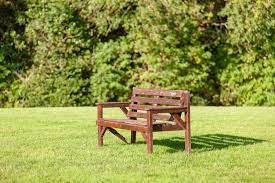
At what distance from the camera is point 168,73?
21344 mm

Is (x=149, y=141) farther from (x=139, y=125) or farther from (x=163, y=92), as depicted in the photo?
(x=163, y=92)

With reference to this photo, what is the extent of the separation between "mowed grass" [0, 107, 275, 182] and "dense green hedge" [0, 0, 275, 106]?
23.7 ft

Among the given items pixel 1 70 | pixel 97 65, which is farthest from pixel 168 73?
pixel 1 70

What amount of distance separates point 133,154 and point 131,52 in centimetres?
1342

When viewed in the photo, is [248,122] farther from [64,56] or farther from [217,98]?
[64,56]

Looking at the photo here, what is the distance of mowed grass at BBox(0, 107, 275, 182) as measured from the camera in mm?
7438

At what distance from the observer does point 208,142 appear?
10.8 meters

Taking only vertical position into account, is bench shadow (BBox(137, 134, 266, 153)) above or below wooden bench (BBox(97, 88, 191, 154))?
below

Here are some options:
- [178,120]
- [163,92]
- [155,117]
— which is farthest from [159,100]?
[178,120]

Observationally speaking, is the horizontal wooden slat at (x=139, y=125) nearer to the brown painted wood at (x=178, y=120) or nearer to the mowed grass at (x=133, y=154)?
the brown painted wood at (x=178, y=120)

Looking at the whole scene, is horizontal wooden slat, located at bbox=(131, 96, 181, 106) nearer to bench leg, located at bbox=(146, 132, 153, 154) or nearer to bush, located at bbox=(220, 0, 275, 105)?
bench leg, located at bbox=(146, 132, 153, 154)

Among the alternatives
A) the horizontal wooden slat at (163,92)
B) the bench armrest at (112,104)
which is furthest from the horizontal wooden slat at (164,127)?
the bench armrest at (112,104)

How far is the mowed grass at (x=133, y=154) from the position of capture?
24.4ft

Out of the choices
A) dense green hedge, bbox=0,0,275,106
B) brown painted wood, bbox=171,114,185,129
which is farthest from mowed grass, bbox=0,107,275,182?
dense green hedge, bbox=0,0,275,106
